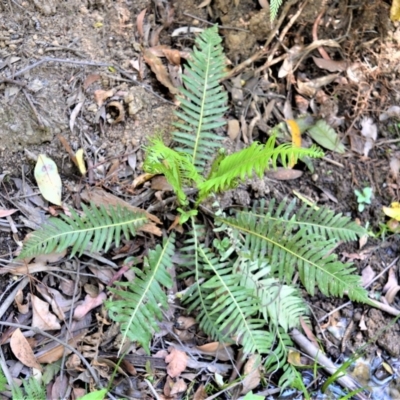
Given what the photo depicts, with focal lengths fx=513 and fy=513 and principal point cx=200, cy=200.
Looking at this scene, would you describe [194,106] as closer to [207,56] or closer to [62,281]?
[207,56]

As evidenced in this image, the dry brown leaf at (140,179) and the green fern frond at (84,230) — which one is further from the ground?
the dry brown leaf at (140,179)

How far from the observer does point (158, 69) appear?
2.67 metres

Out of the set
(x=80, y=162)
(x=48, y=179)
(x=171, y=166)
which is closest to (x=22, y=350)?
(x=48, y=179)

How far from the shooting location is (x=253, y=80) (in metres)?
2.83

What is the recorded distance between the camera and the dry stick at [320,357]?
246 cm

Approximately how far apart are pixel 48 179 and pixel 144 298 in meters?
0.72

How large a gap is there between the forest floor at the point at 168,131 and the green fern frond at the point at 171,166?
17 cm

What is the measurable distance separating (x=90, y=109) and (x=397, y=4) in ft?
5.62

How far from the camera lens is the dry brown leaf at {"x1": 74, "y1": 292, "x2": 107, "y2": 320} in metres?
2.26

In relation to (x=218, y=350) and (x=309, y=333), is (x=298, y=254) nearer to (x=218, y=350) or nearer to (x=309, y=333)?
(x=309, y=333)

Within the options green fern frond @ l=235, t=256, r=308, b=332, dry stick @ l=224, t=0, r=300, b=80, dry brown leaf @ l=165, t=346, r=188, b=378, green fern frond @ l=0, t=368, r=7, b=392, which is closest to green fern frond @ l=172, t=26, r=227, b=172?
dry stick @ l=224, t=0, r=300, b=80

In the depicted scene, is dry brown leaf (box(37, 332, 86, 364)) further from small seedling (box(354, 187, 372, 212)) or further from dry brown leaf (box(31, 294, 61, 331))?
small seedling (box(354, 187, 372, 212))

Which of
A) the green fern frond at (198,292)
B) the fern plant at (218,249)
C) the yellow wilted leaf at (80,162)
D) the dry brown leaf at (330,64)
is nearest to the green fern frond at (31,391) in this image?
the fern plant at (218,249)

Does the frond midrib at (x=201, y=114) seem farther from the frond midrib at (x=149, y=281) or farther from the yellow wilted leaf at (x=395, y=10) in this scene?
the yellow wilted leaf at (x=395, y=10)
